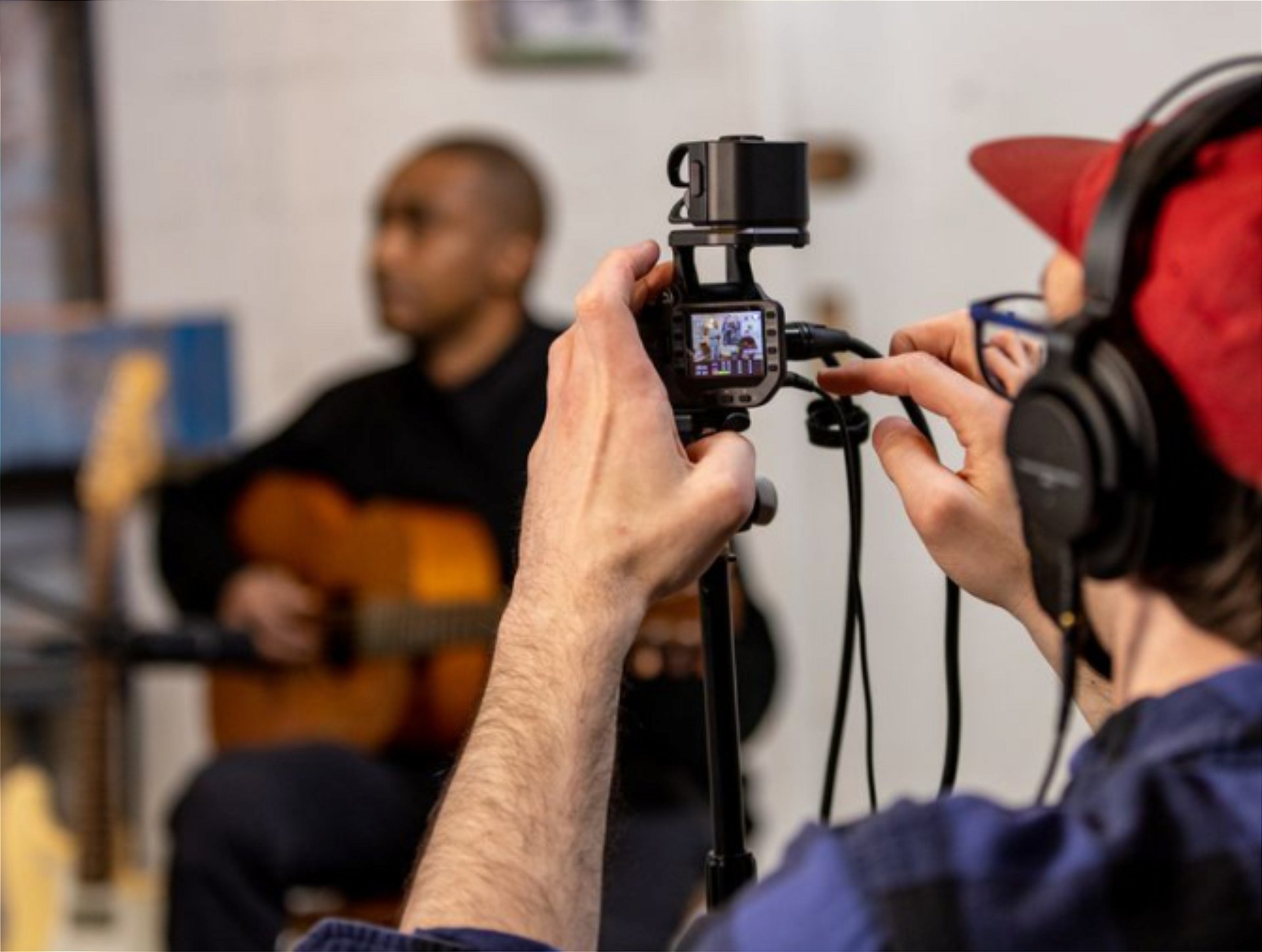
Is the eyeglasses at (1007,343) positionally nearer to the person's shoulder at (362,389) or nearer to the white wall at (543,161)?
the person's shoulder at (362,389)

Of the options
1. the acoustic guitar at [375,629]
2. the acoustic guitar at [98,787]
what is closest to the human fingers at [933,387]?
the acoustic guitar at [375,629]

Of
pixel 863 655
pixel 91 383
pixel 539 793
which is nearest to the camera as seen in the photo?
pixel 539 793

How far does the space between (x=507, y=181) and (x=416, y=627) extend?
2.32ft

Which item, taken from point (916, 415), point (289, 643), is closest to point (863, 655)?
point (916, 415)

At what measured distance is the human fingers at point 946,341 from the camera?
3.10 feet

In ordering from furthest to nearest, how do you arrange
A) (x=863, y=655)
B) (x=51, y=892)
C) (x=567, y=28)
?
(x=567, y=28) → (x=51, y=892) → (x=863, y=655)

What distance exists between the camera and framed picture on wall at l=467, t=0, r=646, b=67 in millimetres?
3156

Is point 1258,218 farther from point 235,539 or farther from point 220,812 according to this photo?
point 235,539

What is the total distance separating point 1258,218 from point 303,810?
1751mm

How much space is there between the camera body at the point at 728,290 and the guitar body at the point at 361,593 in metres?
1.37

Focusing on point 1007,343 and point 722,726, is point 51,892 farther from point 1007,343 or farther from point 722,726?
point 1007,343

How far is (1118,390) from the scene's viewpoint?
667 mm

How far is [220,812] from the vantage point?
7.41 feet

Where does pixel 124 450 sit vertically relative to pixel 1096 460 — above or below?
below
